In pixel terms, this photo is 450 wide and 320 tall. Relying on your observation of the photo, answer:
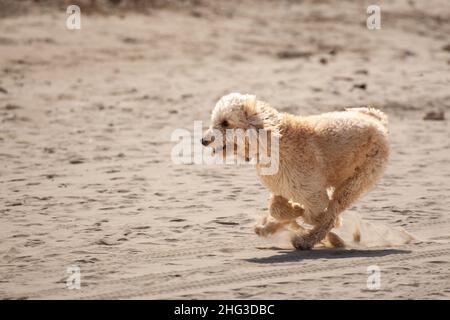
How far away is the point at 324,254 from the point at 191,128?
5.66 metres

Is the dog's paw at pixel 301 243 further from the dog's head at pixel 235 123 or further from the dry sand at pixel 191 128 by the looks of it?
the dog's head at pixel 235 123

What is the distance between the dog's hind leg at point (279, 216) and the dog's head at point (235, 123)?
0.63 metres

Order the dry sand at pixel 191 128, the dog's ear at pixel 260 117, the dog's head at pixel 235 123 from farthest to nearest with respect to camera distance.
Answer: the dog's ear at pixel 260 117, the dog's head at pixel 235 123, the dry sand at pixel 191 128

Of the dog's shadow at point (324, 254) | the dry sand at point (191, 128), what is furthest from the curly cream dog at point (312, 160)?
the dry sand at point (191, 128)

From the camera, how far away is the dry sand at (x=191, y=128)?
8398mm

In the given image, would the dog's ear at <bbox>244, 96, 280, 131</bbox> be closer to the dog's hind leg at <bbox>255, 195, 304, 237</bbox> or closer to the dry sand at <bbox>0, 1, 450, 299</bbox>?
the dog's hind leg at <bbox>255, 195, 304, 237</bbox>

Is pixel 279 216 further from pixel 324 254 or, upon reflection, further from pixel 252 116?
pixel 252 116

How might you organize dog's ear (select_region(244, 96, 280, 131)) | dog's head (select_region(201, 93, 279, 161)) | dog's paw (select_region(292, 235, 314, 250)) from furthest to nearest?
1. dog's paw (select_region(292, 235, 314, 250))
2. dog's ear (select_region(244, 96, 280, 131))
3. dog's head (select_region(201, 93, 279, 161))

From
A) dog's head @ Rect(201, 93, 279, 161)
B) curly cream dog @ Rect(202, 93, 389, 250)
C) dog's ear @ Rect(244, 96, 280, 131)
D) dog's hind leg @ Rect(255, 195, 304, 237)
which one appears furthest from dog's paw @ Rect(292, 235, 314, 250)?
dog's ear @ Rect(244, 96, 280, 131)

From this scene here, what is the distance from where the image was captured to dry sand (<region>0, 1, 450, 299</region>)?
840cm

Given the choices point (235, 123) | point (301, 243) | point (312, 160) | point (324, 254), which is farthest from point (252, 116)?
point (324, 254)

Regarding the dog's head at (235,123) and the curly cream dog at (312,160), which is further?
the curly cream dog at (312,160)

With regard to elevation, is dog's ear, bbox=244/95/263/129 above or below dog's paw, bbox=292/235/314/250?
above

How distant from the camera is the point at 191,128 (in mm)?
14383
